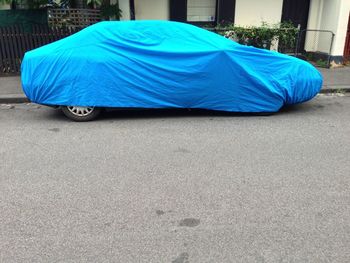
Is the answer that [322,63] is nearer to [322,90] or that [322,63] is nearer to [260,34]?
[260,34]

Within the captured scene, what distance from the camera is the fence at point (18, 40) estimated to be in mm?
9758

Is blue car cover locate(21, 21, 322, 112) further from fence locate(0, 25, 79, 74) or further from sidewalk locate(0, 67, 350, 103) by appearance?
fence locate(0, 25, 79, 74)

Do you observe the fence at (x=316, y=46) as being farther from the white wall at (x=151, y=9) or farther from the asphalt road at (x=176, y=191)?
the asphalt road at (x=176, y=191)

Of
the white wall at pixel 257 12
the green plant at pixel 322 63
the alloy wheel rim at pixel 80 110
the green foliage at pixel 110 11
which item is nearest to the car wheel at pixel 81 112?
the alloy wheel rim at pixel 80 110

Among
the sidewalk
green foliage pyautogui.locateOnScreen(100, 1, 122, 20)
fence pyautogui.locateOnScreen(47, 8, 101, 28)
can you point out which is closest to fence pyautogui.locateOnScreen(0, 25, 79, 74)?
fence pyautogui.locateOnScreen(47, 8, 101, 28)

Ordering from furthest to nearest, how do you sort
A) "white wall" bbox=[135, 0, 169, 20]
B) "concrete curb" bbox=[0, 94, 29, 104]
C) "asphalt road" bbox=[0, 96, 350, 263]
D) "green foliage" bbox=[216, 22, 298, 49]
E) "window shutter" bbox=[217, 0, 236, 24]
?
"window shutter" bbox=[217, 0, 236, 24]
"white wall" bbox=[135, 0, 169, 20]
"green foliage" bbox=[216, 22, 298, 49]
"concrete curb" bbox=[0, 94, 29, 104]
"asphalt road" bbox=[0, 96, 350, 263]

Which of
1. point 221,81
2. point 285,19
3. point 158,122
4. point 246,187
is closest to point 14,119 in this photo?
point 158,122

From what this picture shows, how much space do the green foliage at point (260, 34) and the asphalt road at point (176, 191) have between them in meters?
5.18

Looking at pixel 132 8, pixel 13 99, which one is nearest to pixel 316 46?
pixel 132 8

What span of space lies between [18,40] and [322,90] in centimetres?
740

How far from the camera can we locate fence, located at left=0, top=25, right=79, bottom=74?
9758mm

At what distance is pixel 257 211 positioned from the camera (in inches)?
129

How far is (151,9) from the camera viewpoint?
11.4 meters

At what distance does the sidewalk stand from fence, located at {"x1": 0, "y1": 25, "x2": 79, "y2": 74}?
54cm
